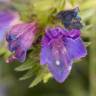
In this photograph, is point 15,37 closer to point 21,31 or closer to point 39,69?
point 21,31

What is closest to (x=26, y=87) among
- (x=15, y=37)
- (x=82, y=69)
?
(x=82, y=69)

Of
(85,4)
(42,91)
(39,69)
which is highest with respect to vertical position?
(85,4)

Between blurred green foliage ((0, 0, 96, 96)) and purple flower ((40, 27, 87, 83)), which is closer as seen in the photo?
purple flower ((40, 27, 87, 83))

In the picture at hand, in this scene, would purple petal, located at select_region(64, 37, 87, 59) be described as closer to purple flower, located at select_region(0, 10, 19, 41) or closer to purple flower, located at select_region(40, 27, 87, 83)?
purple flower, located at select_region(40, 27, 87, 83)

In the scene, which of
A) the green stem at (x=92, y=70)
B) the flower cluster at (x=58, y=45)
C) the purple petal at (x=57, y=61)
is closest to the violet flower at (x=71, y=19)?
the flower cluster at (x=58, y=45)

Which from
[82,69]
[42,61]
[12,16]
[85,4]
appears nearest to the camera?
[42,61]

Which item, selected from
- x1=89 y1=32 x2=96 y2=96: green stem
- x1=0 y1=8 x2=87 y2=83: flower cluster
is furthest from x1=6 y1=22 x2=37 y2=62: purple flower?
x1=89 y1=32 x2=96 y2=96: green stem
